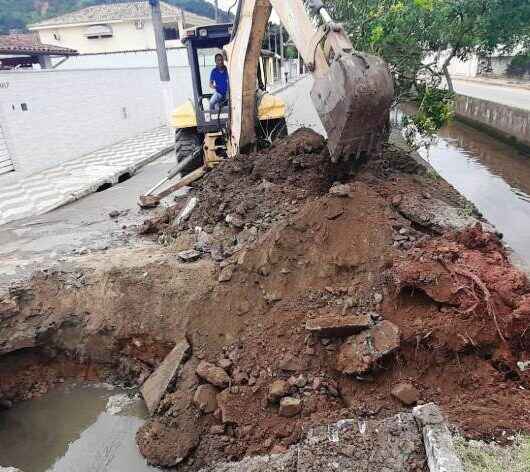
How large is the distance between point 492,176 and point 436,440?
1054 centimetres

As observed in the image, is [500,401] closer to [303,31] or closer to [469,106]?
[303,31]

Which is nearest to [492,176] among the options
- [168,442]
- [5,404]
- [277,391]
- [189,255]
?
[189,255]

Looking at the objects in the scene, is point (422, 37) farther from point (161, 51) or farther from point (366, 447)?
point (161, 51)

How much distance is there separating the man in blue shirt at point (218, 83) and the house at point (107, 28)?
87.3 ft

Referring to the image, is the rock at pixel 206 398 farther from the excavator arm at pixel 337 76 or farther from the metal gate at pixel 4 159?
the metal gate at pixel 4 159

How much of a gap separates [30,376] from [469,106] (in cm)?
1864

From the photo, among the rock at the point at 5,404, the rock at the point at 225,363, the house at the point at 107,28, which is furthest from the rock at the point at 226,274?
the house at the point at 107,28

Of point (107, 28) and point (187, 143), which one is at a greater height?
point (107, 28)

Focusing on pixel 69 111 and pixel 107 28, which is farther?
pixel 107 28

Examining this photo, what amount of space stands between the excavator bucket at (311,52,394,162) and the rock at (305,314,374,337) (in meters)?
1.73

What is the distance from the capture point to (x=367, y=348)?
3.45 meters

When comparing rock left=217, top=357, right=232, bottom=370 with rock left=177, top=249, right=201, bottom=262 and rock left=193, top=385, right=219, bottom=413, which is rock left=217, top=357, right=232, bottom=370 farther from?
rock left=177, top=249, right=201, bottom=262

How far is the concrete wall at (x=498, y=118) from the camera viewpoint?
1372 centimetres

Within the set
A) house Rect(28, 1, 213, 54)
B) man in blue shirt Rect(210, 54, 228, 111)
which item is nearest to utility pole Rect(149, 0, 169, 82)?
man in blue shirt Rect(210, 54, 228, 111)
